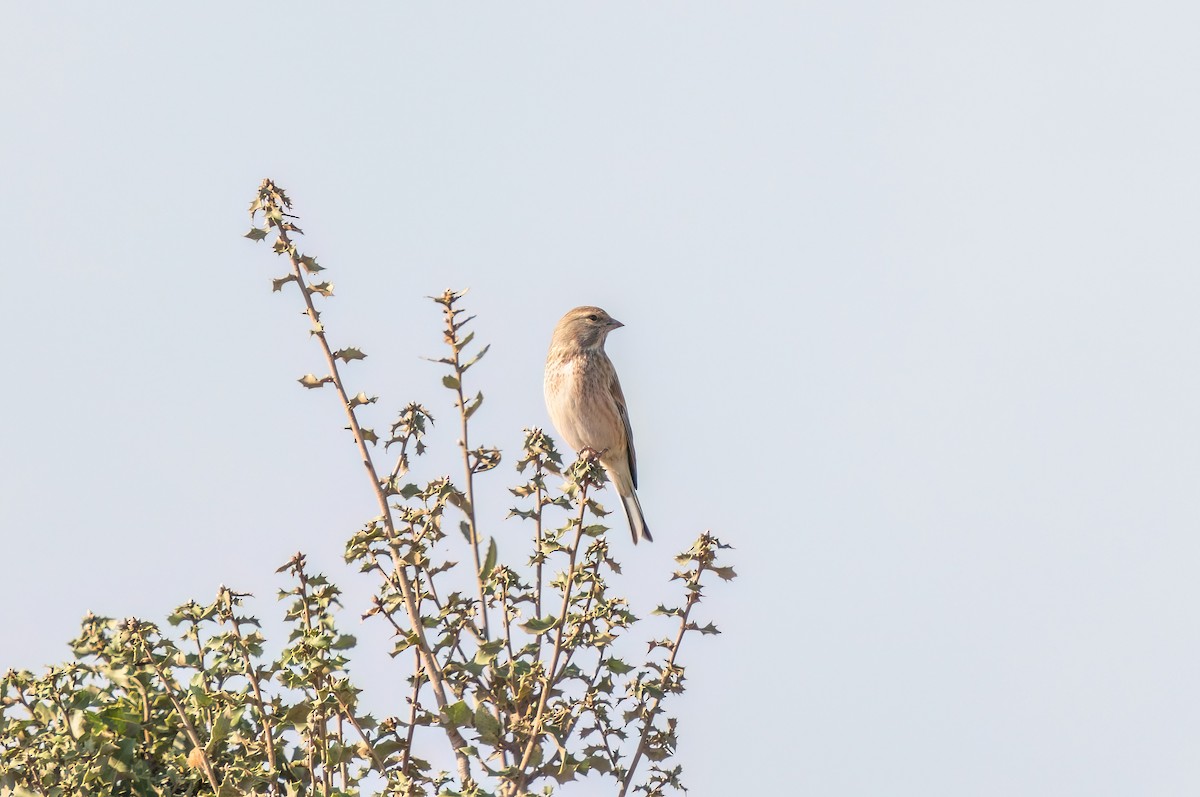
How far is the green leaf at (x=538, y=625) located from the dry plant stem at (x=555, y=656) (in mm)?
33

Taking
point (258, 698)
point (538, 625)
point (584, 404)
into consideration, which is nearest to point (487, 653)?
point (538, 625)

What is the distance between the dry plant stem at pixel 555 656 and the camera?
12.0ft

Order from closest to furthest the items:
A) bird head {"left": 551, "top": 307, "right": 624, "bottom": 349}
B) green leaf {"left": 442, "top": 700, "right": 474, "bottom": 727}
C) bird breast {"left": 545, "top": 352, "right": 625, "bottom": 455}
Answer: green leaf {"left": 442, "top": 700, "right": 474, "bottom": 727} → bird breast {"left": 545, "top": 352, "right": 625, "bottom": 455} → bird head {"left": 551, "top": 307, "right": 624, "bottom": 349}

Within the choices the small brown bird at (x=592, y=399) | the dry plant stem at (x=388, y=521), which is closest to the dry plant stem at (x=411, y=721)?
the dry plant stem at (x=388, y=521)

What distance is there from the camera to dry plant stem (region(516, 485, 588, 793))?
3.67m

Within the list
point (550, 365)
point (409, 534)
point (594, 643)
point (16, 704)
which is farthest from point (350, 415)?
point (550, 365)

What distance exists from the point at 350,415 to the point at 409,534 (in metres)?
0.39

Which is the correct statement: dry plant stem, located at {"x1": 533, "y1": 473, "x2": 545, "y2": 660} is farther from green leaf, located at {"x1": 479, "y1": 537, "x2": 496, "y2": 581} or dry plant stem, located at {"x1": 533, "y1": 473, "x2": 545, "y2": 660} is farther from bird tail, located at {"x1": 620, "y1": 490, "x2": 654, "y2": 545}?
bird tail, located at {"x1": 620, "y1": 490, "x2": 654, "y2": 545}

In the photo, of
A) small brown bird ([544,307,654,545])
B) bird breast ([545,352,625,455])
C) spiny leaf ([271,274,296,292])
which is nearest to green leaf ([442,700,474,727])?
spiny leaf ([271,274,296,292])

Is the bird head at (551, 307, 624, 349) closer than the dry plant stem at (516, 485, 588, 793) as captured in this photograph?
No

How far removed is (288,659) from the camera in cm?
395

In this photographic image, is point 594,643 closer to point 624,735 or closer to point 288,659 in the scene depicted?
point 624,735

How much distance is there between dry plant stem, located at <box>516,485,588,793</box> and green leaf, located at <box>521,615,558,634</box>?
0.11 feet

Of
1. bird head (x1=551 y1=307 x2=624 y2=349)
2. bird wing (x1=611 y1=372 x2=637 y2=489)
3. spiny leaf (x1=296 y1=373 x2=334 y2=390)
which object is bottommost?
spiny leaf (x1=296 y1=373 x2=334 y2=390)
